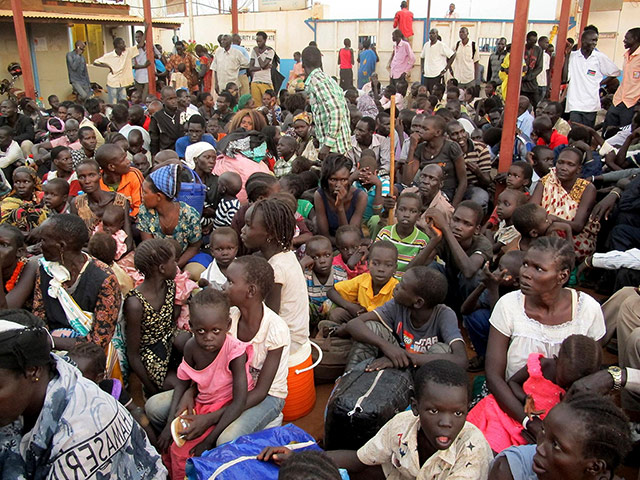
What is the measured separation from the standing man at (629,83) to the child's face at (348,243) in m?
4.95

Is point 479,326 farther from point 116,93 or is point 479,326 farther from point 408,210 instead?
point 116,93

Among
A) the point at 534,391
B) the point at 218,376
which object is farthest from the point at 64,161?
the point at 534,391

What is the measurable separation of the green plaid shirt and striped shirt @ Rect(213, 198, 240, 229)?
1.67 m

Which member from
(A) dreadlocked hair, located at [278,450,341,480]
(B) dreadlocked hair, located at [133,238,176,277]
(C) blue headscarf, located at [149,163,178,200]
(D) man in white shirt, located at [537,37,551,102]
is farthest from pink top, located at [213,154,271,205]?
(D) man in white shirt, located at [537,37,551,102]

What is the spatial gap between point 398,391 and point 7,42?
45.6 feet

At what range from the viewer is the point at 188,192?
15.9 ft

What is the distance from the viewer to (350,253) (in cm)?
429

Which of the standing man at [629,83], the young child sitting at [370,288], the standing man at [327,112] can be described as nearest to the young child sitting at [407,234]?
the young child sitting at [370,288]

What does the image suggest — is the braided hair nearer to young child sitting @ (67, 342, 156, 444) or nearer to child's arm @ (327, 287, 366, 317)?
child's arm @ (327, 287, 366, 317)

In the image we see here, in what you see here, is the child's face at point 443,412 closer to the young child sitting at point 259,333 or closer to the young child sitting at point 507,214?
the young child sitting at point 259,333

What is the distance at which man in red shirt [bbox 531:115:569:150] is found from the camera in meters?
6.46

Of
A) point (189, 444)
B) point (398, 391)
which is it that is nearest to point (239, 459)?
point (189, 444)

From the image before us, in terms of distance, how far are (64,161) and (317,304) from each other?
322 centimetres

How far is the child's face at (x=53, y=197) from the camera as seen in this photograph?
186 inches
